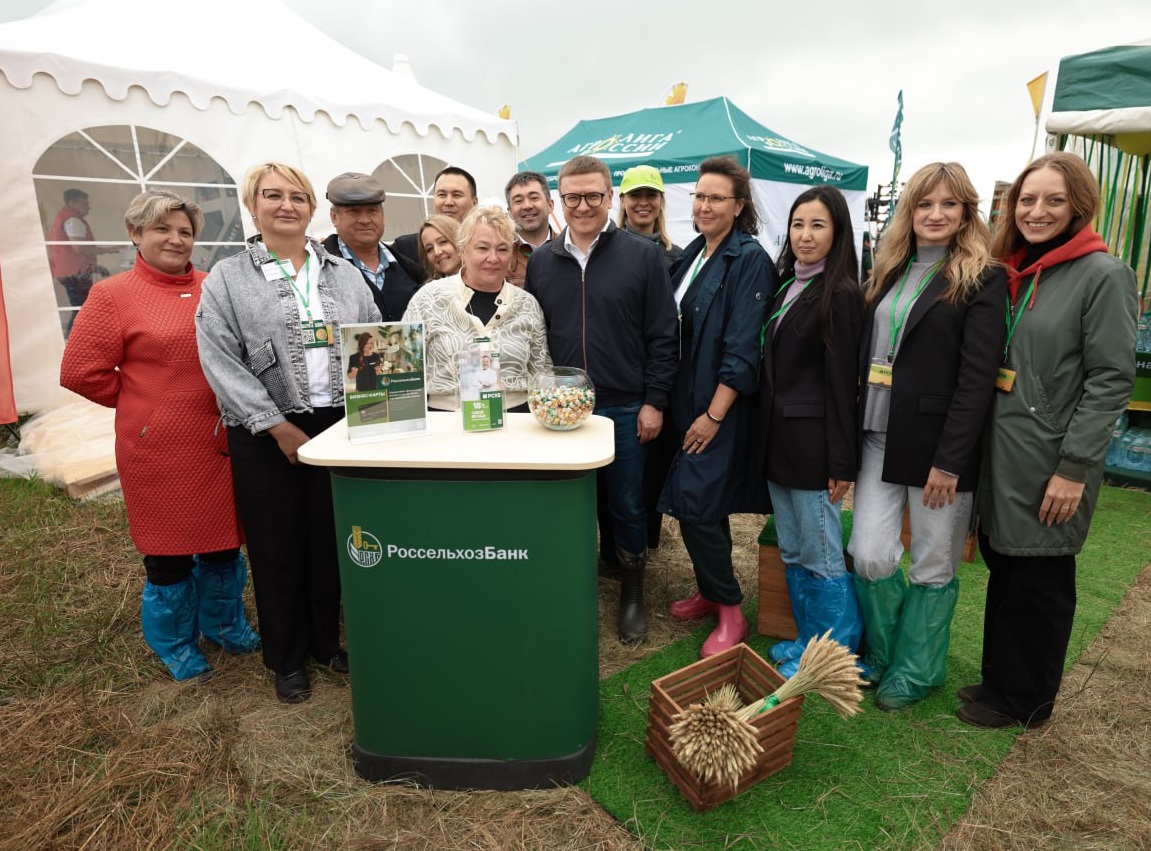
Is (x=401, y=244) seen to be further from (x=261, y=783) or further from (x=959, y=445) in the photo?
(x=959, y=445)

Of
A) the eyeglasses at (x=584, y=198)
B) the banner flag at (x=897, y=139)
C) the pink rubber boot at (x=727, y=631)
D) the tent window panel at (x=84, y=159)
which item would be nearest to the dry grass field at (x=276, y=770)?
the pink rubber boot at (x=727, y=631)

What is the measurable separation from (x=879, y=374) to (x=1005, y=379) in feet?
1.07

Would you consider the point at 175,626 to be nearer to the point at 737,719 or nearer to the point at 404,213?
the point at 737,719

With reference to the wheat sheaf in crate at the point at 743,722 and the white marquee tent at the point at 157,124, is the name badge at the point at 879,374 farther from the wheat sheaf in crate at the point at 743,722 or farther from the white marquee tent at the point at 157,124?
the white marquee tent at the point at 157,124

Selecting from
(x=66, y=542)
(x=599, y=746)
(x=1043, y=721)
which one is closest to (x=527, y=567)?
(x=599, y=746)

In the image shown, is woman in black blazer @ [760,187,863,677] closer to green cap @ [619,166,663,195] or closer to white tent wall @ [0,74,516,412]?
green cap @ [619,166,663,195]

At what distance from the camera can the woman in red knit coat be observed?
7.17ft

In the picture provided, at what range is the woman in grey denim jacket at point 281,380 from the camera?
2043 millimetres

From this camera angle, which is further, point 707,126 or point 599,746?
point 707,126

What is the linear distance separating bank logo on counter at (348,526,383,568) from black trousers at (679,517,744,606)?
1.14 metres

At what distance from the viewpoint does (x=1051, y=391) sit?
186cm

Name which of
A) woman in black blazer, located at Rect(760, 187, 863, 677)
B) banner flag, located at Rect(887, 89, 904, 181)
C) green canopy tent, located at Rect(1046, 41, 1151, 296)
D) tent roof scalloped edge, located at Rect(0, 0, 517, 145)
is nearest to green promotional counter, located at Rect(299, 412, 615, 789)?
woman in black blazer, located at Rect(760, 187, 863, 677)

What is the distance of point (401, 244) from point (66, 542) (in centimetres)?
239

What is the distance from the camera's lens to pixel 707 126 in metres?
9.03
